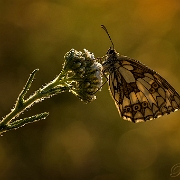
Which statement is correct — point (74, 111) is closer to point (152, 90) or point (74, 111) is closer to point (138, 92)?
point (138, 92)

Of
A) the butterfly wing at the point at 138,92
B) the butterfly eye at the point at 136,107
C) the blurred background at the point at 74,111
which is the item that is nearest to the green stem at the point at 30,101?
the butterfly wing at the point at 138,92

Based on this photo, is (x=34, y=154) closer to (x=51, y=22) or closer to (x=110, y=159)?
(x=110, y=159)

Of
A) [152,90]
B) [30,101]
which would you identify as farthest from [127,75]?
[30,101]

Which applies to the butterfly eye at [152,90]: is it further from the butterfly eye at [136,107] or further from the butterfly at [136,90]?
the butterfly eye at [136,107]

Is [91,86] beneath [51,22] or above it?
beneath

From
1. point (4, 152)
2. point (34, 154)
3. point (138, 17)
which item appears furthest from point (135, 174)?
point (138, 17)

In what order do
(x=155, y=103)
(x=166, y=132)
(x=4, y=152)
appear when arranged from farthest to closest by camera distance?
1. (x=166, y=132)
2. (x=4, y=152)
3. (x=155, y=103)

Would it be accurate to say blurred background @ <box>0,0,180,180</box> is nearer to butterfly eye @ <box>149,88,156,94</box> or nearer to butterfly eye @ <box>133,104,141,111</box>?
butterfly eye @ <box>133,104,141,111</box>

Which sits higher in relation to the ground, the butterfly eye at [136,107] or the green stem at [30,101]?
the butterfly eye at [136,107]
